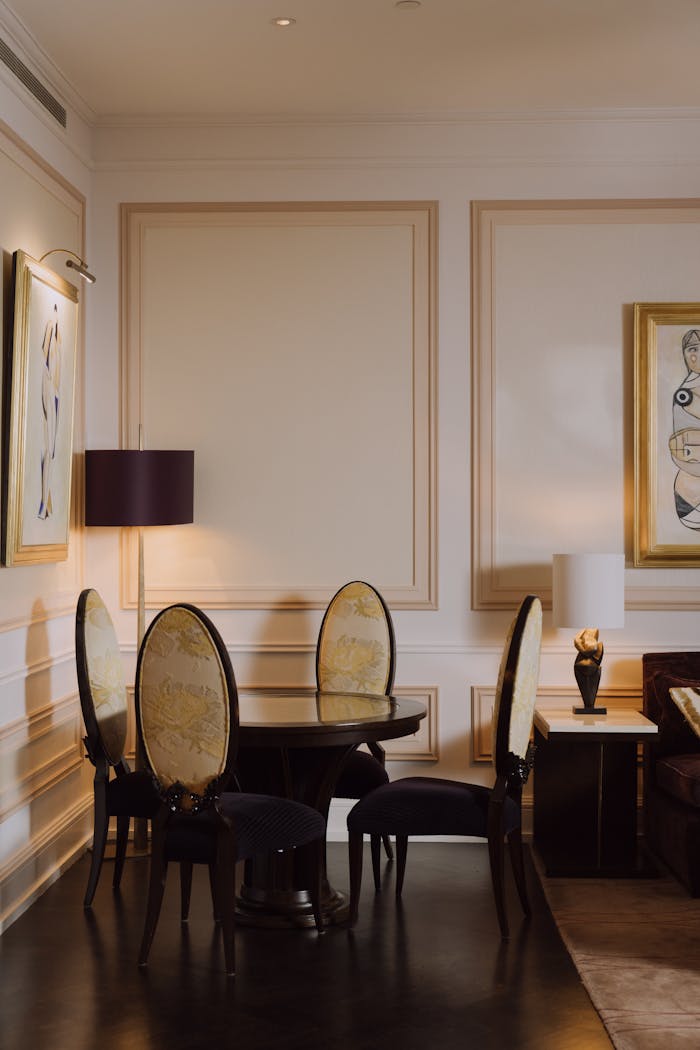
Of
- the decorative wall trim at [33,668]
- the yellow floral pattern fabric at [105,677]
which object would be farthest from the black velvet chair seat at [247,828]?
the decorative wall trim at [33,668]

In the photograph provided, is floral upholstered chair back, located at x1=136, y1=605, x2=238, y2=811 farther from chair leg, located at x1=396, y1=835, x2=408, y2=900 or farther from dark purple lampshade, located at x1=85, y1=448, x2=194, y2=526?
dark purple lampshade, located at x1=85, y1=448, x2=194, y2=526

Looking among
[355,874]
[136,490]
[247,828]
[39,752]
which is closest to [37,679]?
[39,752]

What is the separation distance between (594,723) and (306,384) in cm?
196

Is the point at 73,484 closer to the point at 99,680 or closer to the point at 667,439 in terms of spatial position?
the point at 99,680

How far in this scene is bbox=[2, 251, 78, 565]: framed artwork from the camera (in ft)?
13.3

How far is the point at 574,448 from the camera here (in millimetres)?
5156

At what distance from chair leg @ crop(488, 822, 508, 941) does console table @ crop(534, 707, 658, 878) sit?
0.77 m

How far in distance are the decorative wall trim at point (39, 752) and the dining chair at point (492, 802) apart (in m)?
1.22

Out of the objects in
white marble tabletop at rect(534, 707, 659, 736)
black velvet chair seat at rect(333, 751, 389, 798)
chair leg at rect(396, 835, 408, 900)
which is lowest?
chair leg at rect(396, 835, 408, 900)

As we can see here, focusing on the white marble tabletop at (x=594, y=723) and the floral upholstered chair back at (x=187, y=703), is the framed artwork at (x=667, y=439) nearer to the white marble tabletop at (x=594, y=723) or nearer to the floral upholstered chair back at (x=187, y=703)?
the white marble tabletop at (x=594, y=723)

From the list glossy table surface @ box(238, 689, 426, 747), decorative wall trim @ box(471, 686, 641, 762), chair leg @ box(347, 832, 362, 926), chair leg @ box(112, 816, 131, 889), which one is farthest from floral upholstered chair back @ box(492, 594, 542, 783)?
chair leg @ box(112, 816, 131, 889)

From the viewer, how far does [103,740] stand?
4.16m

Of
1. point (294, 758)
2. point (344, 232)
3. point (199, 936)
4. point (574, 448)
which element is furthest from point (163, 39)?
point (199, 936)

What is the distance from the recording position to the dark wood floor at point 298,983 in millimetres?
3066
